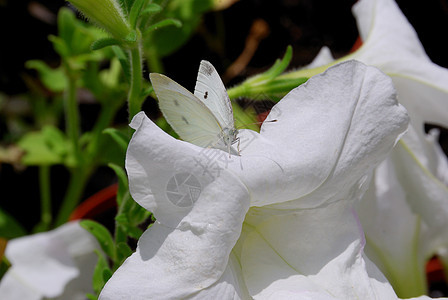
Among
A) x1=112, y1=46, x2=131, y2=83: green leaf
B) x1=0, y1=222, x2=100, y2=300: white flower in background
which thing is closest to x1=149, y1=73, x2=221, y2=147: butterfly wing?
A: x1=112, y1=46, x2=131, y2=83: green leaf

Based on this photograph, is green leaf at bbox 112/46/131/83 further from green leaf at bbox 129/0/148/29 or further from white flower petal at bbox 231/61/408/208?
white flower petal at bbox 231/61/408/208

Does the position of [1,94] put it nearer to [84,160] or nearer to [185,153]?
[84,160]

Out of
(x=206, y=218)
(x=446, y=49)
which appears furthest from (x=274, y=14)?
(x=206, y=218)

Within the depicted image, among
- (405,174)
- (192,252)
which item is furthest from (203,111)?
(405,174)

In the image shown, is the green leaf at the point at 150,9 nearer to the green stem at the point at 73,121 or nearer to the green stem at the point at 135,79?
the green stem at the point at 135,79

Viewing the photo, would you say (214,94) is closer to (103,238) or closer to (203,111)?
(203,111)

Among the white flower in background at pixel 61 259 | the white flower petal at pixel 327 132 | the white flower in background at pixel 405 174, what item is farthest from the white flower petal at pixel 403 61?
the white flower in background at pixel 61 259
